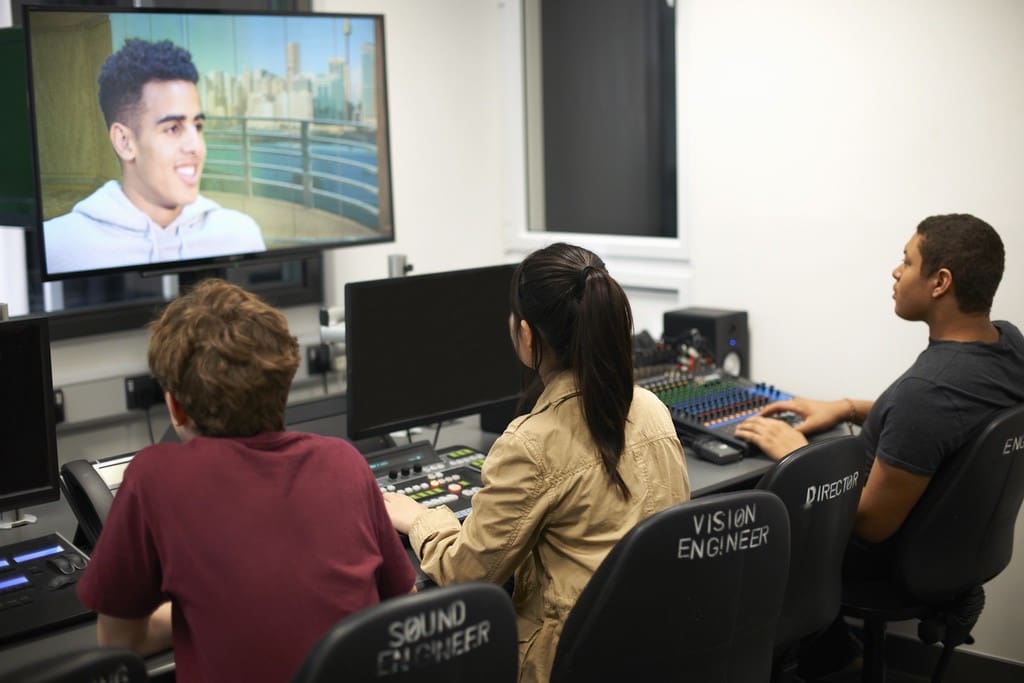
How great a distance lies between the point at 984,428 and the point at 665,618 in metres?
0.98

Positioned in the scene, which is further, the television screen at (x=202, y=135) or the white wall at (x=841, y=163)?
the white wall at (x=841, y=163)

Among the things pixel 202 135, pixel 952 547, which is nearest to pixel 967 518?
pixel 952 547

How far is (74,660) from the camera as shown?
1.22 meters

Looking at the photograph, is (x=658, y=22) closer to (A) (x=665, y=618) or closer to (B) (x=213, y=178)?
(B) (x=213, y=178)

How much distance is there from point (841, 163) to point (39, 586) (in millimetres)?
2284

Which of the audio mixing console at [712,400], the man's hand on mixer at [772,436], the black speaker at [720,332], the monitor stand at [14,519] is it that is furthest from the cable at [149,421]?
the man's hand on mixer at [772,436]

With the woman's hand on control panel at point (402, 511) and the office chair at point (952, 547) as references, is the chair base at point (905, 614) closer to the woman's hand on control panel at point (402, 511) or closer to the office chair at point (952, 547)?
the office chair at point (952, 547)

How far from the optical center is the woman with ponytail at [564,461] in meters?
1.81

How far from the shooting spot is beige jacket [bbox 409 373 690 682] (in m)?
1.81

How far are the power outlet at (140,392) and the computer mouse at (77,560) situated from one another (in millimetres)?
1084

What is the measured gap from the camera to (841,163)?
123 inches

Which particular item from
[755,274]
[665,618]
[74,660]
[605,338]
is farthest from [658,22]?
[74,660]

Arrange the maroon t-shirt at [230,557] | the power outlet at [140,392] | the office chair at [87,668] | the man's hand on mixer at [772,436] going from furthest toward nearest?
the power outlet at [140,392] < the man's hand on mixer at [772,436] < the maroon t-shirt at [230,557] < the office chair at [87,668]

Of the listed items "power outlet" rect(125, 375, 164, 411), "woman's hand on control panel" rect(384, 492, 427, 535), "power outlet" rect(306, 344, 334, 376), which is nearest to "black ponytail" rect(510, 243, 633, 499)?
"woman's hand on control panel" rect(384, 492, 427, 535)
